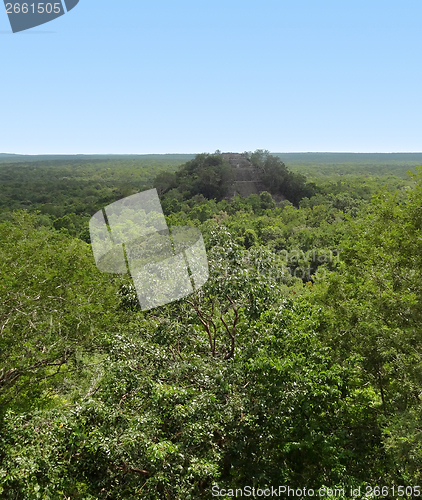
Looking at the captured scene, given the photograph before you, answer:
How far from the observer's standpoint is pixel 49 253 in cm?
1494

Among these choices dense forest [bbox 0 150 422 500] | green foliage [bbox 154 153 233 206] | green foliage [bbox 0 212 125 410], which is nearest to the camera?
dense forest [bbox 0 150 422 500]

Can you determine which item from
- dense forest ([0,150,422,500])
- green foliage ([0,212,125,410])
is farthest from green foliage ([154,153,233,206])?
dense forest ([0,150,422,500])

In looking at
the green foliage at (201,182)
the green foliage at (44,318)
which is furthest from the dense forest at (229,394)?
the green foliage at (201,182)

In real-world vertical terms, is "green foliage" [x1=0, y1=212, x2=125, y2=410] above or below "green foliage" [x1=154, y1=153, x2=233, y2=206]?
above

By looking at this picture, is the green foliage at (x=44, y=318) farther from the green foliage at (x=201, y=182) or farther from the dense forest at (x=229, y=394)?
the green foliage at (x=201, y=182)

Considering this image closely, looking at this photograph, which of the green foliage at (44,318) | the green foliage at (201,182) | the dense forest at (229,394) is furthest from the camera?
the green foliage at (201,182)

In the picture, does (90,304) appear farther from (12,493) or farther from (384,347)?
(384,347)

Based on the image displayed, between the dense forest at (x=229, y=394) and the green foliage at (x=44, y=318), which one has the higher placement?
the dense forest at (x=229, y=394)

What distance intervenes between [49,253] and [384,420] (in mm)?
12270

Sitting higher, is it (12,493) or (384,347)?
(384,347)

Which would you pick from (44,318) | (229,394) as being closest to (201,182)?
(44,318)

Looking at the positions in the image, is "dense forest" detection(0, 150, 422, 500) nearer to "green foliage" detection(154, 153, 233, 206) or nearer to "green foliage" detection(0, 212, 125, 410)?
"green foliage" detection(0, 212, 125, 410)

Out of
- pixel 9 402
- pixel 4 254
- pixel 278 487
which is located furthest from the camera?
pixel 4 254

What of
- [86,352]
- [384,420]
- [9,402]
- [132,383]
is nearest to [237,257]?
[132,383]
